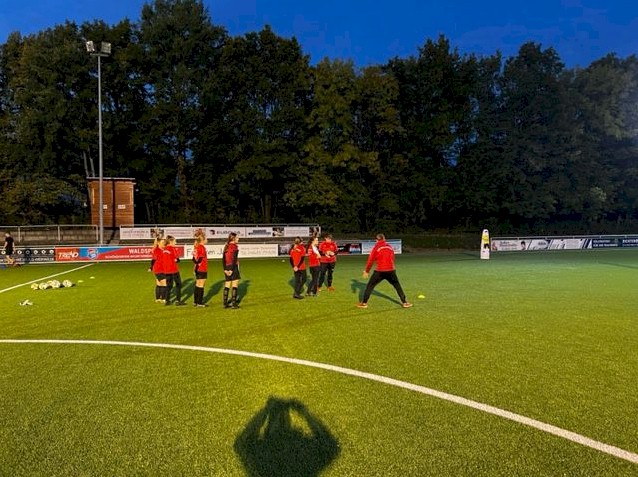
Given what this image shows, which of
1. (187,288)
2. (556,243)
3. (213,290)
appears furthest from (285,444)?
(556,243)

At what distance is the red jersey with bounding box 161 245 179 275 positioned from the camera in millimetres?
12969

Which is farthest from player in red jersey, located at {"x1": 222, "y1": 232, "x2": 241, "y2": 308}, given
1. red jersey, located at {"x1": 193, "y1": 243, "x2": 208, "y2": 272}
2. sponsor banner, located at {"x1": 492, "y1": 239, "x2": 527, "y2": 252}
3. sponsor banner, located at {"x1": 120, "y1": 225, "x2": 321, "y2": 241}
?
sponsor banner, located at {"x1": 492, "y1": 239, "x2": 527, "y2": 252}

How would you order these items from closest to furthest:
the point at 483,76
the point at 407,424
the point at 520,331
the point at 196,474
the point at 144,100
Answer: the point at 196,474
the point at 407,424
the point at 520,331
the point at 144,100
the point at 483,76

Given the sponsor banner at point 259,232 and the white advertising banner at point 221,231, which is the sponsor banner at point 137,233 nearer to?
the white advertising banner at point 221,231

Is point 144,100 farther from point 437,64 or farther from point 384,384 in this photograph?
point 384,384

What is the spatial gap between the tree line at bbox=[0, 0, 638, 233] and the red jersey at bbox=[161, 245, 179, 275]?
101 ft

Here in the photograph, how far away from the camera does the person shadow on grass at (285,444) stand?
4.07m

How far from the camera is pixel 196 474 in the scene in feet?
13.1

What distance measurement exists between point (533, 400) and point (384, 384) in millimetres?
1822

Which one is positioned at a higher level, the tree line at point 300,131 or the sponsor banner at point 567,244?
the tree line at point 300,131

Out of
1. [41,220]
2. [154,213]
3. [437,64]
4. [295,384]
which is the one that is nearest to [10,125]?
[41,220]

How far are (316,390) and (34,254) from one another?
27868 millimetres

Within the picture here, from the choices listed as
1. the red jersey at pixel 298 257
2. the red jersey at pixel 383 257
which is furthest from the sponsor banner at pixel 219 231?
the red jersey at pixel 383 257

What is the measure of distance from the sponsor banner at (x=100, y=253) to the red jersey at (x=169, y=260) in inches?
714
